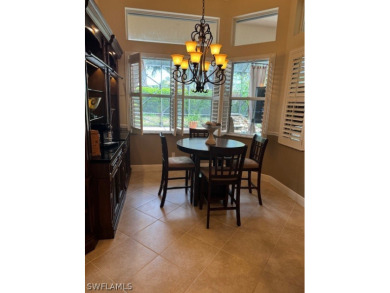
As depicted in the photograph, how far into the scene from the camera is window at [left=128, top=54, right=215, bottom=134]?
3617 mm

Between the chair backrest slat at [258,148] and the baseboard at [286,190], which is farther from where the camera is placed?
the baseboard at [286,190]

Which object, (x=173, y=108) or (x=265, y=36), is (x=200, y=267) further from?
(x=265, y=36)

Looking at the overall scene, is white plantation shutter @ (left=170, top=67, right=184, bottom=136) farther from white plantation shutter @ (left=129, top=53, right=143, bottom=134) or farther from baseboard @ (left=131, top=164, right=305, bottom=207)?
baseboard @ (left=131, top=164, right=305, bottom=207)

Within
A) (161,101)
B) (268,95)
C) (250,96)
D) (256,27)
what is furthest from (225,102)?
(256,27)

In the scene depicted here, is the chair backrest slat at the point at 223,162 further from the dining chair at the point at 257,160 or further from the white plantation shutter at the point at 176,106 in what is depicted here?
the white plantation shutter at the point at 176,106

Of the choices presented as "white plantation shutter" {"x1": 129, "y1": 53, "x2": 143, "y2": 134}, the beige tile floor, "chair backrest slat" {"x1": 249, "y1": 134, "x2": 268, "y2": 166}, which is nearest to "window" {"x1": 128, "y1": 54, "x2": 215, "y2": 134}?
"white plantation shutter" {"x1": 129, "y1": 53, "x2": 143, "y2": 134}

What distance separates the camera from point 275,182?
3549 mm

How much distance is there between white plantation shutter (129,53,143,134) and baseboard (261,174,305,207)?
2.53 metres

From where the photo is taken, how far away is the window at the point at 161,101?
3.62m

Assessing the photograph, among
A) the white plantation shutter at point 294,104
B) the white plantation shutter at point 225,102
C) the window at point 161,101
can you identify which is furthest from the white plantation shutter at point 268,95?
the window at point 161,101

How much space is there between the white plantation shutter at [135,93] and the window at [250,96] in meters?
1.78

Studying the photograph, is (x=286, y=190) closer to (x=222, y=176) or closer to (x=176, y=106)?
(x=222, y=176)

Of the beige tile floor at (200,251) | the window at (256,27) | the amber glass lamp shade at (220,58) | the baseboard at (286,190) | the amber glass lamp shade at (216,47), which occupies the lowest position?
the beige tile floor at (200,251)

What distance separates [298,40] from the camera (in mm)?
2926
